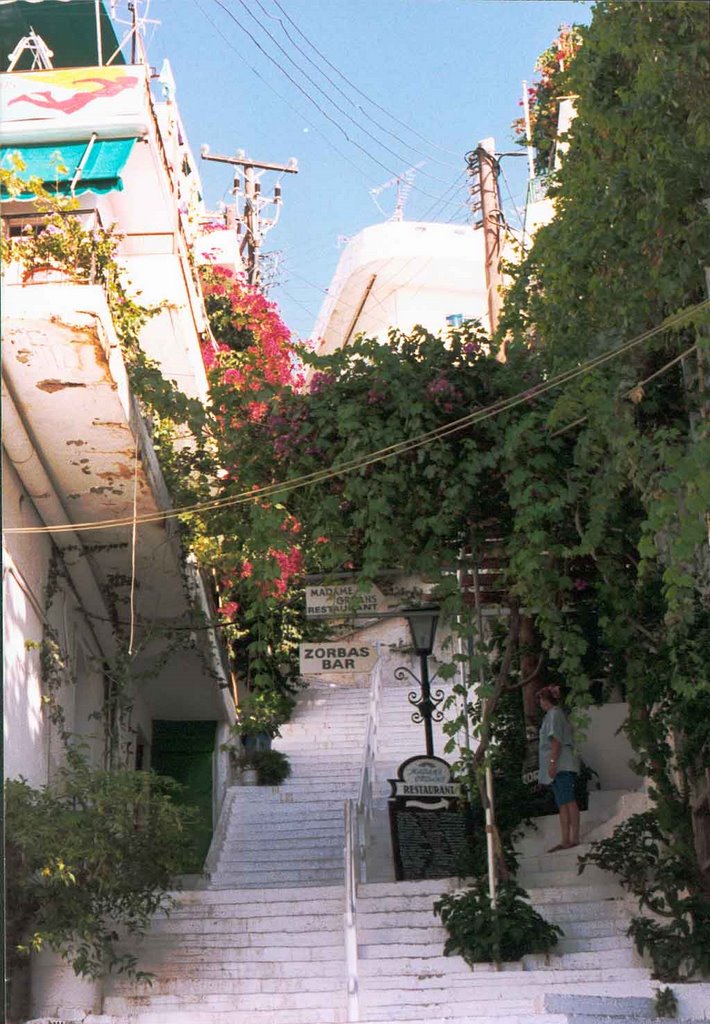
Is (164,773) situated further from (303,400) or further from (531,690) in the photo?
(303,400)

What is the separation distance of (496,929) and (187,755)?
28.2ft

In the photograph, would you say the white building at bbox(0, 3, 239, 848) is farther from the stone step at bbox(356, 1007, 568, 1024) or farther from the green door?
the stone step at bbox(356, 1007, 568, 1024)

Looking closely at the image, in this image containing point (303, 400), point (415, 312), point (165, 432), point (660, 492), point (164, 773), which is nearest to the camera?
point (660, 492)

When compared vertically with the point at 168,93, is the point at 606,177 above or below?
below

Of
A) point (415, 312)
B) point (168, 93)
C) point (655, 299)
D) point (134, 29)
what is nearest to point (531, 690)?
point (655, 299)

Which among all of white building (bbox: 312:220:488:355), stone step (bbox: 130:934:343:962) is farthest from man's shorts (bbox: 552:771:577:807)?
white building (bbox: 312:220:488:355)

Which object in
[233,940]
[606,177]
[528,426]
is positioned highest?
[606,177]

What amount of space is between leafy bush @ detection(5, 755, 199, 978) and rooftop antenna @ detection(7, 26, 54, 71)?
6635 millimetres

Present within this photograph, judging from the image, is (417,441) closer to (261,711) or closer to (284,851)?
(261,711)

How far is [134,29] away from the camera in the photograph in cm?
1120

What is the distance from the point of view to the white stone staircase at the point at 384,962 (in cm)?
895

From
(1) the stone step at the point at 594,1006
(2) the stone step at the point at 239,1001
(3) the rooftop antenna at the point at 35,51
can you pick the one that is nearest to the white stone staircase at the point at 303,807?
(2) the stone step at the point at 239,1001

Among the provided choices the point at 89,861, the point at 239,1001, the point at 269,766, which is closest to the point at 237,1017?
the point at 239,1001

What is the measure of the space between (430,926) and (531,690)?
12.5 feet
